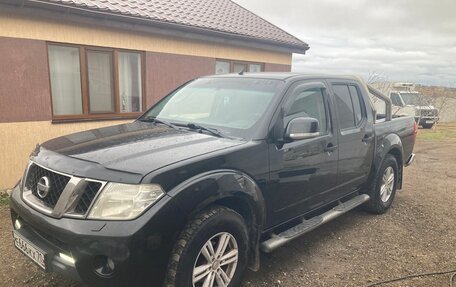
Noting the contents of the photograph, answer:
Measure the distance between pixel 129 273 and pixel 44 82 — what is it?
4.94 m

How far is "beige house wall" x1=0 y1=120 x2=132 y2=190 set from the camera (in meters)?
5.81

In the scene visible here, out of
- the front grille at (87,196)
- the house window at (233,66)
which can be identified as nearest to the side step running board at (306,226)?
the front grille at (87,196)

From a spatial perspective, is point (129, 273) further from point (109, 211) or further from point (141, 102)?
point (141, 102)

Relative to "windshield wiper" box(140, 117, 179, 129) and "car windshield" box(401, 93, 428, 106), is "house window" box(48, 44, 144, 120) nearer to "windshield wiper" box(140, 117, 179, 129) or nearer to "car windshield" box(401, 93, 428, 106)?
"windshield wiper" box(140, 117, 179, 129)

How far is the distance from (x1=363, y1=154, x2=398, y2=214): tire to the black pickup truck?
626mm

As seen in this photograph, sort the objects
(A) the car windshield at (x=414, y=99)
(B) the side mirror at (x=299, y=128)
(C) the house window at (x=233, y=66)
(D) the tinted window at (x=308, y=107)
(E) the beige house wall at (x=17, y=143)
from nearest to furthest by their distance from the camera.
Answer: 1. (B) the side mirror at (x=299, y=128)
2. (D) the tinted window at (x=308, y=107)
3. (E) the beige house wall at (x=17, y=143)
4. (C) the house window at (x=233, y=66)
5. (A) the car windshield at (x=414, y=99)

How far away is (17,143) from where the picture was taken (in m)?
5.95

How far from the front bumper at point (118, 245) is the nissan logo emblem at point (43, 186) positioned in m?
0.20

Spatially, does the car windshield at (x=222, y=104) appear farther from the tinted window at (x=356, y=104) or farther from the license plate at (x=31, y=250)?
the license plate at (x=31, y=250)

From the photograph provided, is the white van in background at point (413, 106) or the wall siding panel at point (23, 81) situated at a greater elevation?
the wall siding panel at point (23, 81)

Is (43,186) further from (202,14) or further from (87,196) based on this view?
(202,14)

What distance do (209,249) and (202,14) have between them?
304 inches

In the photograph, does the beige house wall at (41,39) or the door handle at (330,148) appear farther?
the beige house wall at (41,39)

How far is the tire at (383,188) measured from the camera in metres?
4.99
